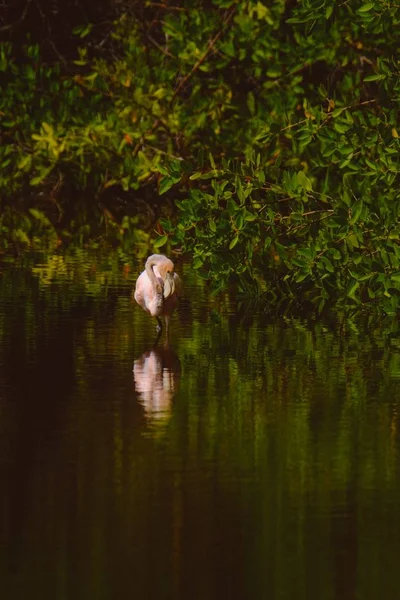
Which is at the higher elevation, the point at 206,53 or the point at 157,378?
the point at 206,53

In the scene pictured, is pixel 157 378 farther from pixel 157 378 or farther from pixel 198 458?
pixel 198 458

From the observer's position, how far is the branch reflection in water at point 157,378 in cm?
912

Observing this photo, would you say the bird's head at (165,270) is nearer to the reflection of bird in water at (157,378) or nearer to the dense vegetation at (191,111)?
the reflection of bird in water at (157,378)

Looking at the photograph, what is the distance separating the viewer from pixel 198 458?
7.95m

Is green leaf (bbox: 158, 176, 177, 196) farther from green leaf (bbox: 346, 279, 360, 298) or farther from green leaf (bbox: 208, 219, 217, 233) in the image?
green leaf (bbox: 346, 279, 360, 298)

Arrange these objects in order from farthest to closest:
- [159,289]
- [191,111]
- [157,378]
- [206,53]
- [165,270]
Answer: [191,111], [206,53], [165,270], [159,289], [157,378]

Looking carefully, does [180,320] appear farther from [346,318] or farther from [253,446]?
[253,446]

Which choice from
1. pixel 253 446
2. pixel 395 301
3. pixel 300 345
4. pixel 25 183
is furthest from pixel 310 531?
pixel 25 183

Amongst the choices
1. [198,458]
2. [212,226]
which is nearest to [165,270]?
[212,226]

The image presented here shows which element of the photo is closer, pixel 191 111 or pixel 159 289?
pixel 159 289

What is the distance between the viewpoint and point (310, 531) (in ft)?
22.4

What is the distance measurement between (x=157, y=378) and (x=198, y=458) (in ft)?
6.64

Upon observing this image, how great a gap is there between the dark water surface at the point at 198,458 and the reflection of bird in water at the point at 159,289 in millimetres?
158

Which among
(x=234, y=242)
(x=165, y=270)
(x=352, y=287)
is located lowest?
(x=352, y=287)
